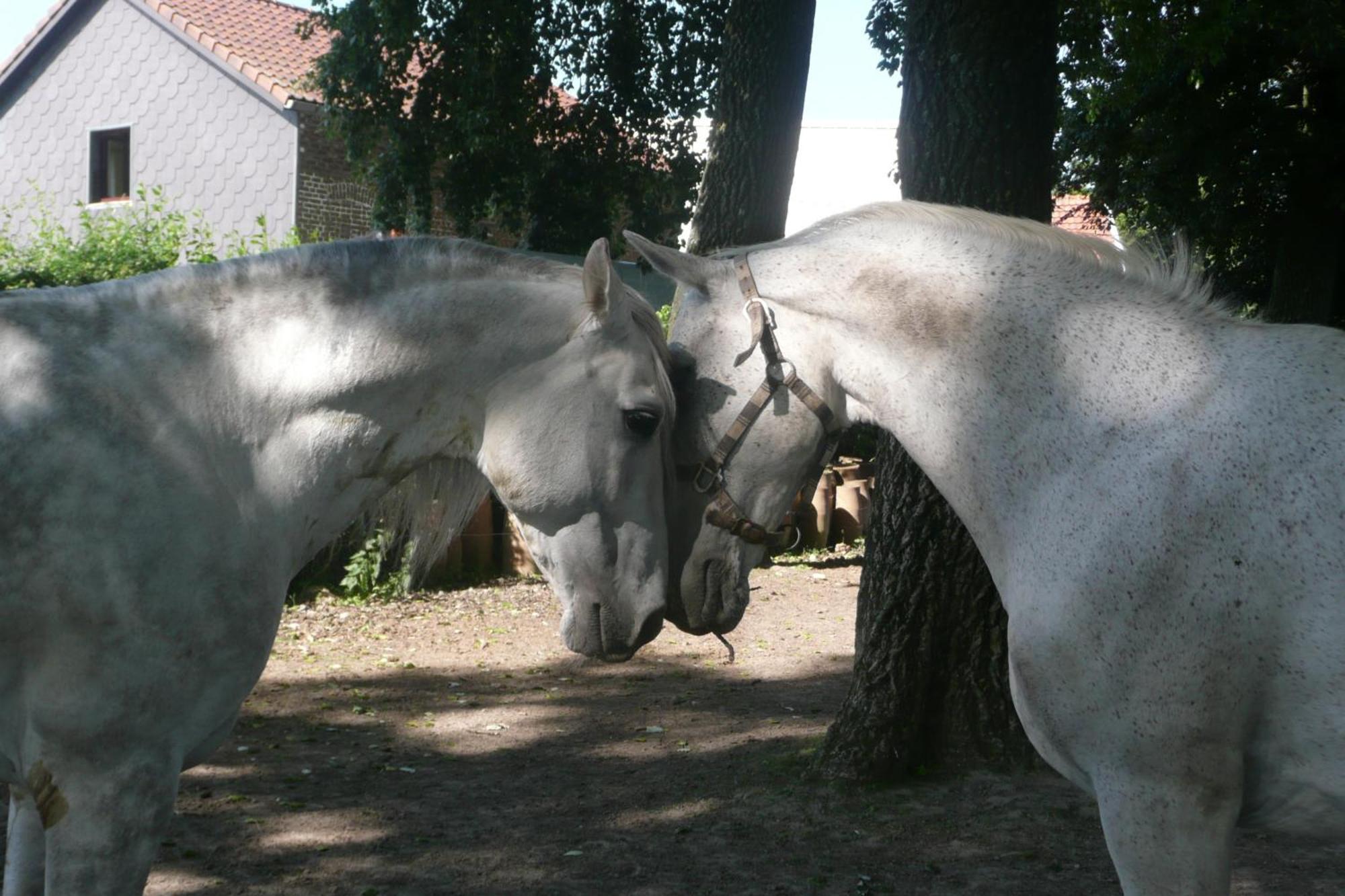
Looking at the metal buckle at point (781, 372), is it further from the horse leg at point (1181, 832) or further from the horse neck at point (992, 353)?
the horse leg at point (1181, 832)

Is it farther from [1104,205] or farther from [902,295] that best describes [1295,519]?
[1104,205]

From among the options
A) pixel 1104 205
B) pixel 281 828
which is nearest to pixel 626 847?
pixel 281 828

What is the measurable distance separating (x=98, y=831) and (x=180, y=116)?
24.1 metres

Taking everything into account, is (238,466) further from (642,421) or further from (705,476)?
(705,476)

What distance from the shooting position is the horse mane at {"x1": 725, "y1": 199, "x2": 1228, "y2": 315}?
8.27ft

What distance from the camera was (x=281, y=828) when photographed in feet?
16.0

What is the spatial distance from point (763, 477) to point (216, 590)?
1207 millimetres

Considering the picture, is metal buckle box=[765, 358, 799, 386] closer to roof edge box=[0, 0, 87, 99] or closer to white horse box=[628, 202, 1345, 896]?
white horse box=[628, 202, 1345, 896]

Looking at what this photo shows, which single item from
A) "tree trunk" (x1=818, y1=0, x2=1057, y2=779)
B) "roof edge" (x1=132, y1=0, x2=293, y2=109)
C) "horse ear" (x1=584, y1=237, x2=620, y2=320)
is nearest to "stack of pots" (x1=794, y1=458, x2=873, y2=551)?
"tree trunk" (x1=818, y1=0, x2=1057, y2=779)

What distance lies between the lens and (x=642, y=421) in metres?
2.55

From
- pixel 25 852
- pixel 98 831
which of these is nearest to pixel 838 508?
pixel 25 852

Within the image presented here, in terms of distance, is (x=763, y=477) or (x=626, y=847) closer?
(x=763, y=477)

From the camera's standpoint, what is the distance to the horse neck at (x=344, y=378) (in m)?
2.46

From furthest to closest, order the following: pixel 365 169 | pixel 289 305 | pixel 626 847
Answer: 1. pixel 365 169
2. pixel 626 847
3. pixel 289 305
